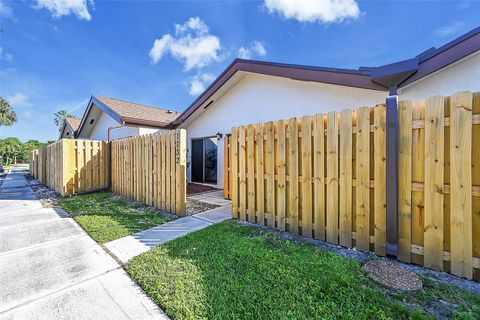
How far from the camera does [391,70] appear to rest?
4.34 meters

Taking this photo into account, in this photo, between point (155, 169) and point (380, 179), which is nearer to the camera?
point (380, 179)

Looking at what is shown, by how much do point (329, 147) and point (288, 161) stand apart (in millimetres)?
856

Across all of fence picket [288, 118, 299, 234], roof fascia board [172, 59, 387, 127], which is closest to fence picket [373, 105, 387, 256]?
fence picket [288, 118, 299, 234]

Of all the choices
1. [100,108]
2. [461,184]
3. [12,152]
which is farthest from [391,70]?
[12,152]

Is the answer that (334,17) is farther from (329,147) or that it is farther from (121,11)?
(121,11)

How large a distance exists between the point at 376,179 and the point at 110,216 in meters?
5.84

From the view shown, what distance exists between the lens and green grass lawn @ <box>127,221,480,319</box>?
195 cm

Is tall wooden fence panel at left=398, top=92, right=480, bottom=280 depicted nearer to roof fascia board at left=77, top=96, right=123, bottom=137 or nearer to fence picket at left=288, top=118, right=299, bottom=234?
fence picket at left=288, top=118, right=299, bottom=234

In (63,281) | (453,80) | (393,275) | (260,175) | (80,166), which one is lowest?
(63,281)

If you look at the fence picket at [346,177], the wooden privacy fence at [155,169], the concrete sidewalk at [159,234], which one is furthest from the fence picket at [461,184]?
the wooden privacy fence at [155,169]

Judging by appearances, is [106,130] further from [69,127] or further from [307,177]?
[307,177]

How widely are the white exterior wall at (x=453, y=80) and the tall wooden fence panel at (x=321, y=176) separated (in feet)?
10.0

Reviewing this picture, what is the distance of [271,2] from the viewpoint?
8.00 m

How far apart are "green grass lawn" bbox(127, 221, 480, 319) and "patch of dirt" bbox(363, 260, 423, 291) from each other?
11 cm
